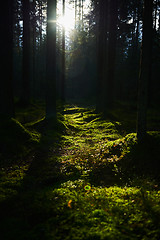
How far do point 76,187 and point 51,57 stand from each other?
8319mm

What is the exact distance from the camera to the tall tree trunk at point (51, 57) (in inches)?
401

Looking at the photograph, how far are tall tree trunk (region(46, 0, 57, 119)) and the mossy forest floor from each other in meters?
2.53

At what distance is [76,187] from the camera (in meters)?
4.34

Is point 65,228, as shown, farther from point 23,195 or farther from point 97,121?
point 97,121

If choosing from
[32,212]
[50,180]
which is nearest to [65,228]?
[32,212]

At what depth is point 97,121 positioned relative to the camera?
12625mm

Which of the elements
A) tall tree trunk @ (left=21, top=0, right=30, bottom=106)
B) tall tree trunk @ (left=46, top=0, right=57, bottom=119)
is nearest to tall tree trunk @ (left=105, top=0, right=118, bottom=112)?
tall tree trunk @ (left=46, top=0, right=57, bottom=119)

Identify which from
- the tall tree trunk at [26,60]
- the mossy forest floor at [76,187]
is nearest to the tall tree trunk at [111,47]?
the tall tree trunk at [26,60]

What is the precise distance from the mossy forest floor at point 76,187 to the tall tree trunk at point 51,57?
2530mm

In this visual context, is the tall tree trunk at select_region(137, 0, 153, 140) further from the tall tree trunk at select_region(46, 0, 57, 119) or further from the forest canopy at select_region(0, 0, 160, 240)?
the tall tree trunk at select_region(46, 0, 57, 119)

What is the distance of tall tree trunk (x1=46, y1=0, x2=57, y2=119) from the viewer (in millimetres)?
10188

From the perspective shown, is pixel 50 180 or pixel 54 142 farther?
pixel 54 142

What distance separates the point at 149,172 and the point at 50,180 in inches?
110

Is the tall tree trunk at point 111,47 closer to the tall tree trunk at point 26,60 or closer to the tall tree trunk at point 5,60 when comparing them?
the tall tree trunk at point 26,60
